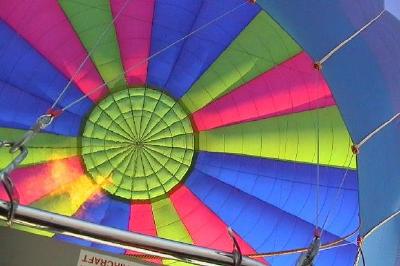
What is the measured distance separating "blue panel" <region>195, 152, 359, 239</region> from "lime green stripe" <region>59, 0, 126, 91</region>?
87cm

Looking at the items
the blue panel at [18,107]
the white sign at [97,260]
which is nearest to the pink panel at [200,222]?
the blue panel at [18,107]

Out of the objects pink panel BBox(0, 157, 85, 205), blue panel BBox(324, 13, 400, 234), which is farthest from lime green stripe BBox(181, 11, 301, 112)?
pink panel BBox(0, 157, 85, 205)

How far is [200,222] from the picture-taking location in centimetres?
458

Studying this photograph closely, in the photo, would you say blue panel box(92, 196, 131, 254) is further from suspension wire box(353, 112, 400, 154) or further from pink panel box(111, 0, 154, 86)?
suspension wire box(353, 112, 400, 154)

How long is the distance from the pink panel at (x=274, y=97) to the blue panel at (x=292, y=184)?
28 cm

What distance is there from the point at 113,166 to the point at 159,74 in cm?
71

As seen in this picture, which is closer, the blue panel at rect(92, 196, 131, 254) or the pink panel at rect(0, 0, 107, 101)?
the pink panel at rect(0, 0, 107, 101)

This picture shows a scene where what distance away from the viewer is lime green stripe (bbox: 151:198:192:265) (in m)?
4.58

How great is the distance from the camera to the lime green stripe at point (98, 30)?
404cm

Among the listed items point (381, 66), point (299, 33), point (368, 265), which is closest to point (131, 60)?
point (299, 33)

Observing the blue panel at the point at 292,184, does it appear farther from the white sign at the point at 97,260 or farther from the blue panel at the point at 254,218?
the white sign at the point at 97,260

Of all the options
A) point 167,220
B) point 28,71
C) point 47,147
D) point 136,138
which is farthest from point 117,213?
point 28,71

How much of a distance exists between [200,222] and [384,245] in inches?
58.7

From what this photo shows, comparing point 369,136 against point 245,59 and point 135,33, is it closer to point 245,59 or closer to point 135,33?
point 245,59
